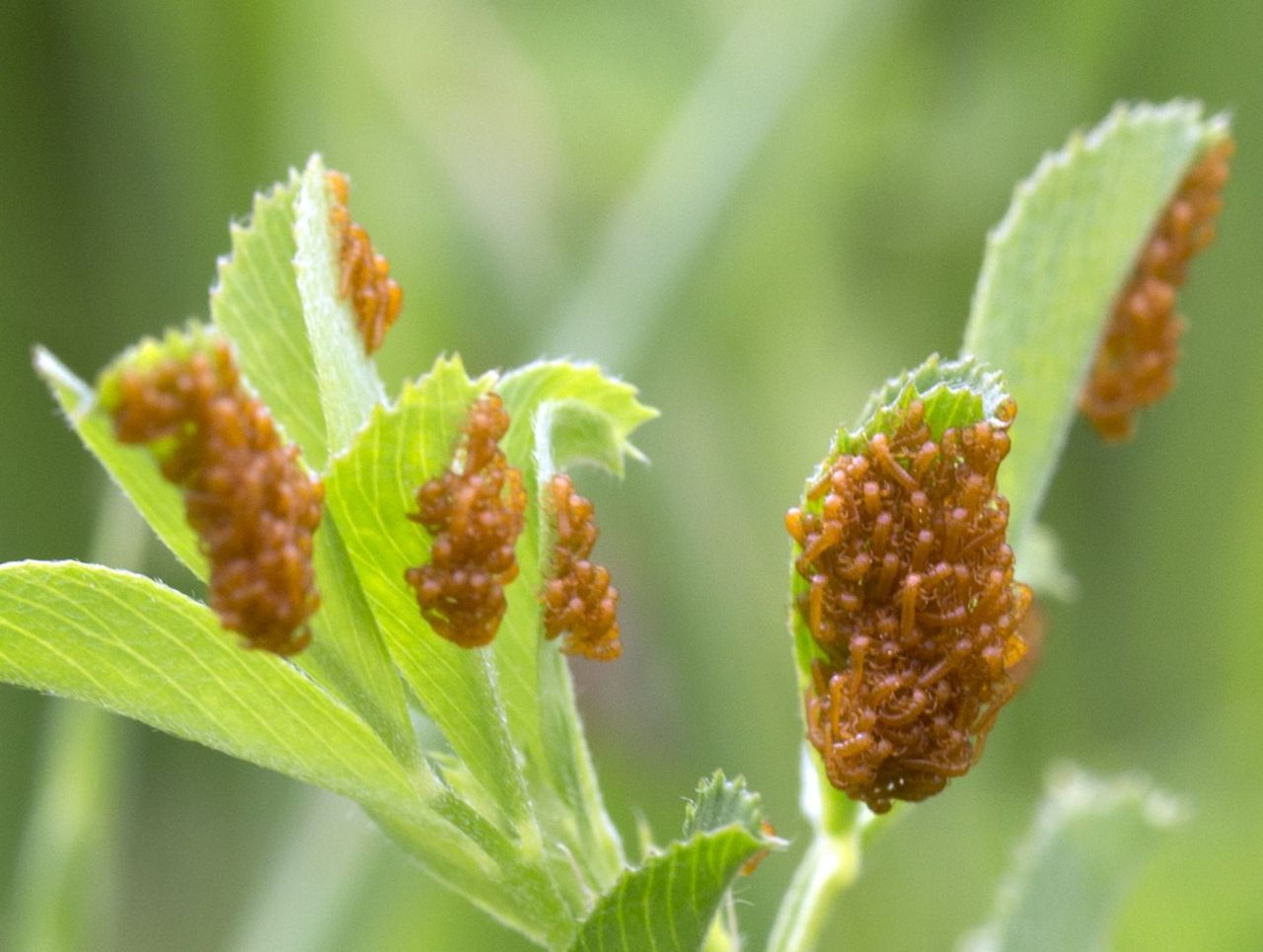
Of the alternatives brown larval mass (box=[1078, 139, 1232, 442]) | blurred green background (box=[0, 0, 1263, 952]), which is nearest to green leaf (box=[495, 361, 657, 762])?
brown larval mass (box=[1078, 139, 1232, 442])

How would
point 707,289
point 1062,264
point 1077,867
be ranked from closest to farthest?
point 1062,264, point 1077,867, point 707,289

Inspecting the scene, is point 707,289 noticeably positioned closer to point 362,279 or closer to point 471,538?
point 362,279

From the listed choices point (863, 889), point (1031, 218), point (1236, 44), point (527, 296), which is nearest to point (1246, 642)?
point (863, 889)

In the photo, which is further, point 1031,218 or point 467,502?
point 1031,218

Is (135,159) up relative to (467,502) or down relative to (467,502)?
up

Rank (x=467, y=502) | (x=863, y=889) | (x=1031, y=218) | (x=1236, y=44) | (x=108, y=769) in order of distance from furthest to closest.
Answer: (x=1236, y=44) < (x=863, y=889) < (x=108, y=769) < (x=1031, y=218) < (x=467, y=502)

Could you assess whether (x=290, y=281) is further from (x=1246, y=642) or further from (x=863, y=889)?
(x=1246, y=642)

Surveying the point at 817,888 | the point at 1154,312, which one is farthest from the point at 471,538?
the point at 1154,312
